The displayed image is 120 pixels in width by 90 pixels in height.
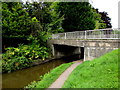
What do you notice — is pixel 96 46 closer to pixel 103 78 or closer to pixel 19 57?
pixel 103 78

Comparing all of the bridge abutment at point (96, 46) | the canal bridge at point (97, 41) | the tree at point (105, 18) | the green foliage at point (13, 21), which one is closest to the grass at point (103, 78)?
the bridge abutment at point (96, 46)

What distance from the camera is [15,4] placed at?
42.5 feet

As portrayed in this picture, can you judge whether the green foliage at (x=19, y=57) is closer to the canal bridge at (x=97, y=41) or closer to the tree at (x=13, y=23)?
the tree at (x=13, y=23)

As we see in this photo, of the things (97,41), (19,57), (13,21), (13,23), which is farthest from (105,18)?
(19,57)

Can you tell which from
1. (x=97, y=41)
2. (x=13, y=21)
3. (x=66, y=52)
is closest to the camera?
(x=97, y=41)

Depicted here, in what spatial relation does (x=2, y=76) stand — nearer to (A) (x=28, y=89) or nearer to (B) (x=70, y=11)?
(A) (x=28, y=89)

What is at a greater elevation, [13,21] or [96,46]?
[13,21]

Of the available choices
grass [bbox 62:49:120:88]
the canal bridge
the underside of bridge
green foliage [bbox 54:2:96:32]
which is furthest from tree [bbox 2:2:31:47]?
grass [bbox 62:49:120:88]

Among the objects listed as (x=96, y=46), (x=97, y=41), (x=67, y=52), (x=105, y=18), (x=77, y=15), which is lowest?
(x=67, y=52)

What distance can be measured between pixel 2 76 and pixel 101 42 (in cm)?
977

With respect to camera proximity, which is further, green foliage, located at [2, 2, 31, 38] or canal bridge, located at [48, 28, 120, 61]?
green foliage, located at [2, 2, 31, 38]

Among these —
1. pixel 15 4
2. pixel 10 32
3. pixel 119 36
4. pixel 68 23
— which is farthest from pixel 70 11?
pixel 119 36

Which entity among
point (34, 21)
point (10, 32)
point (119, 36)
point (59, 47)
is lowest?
point (59, 47)

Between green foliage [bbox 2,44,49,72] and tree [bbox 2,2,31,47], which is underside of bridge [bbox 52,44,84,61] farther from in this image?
tree [bbox 2,2,31,47]
